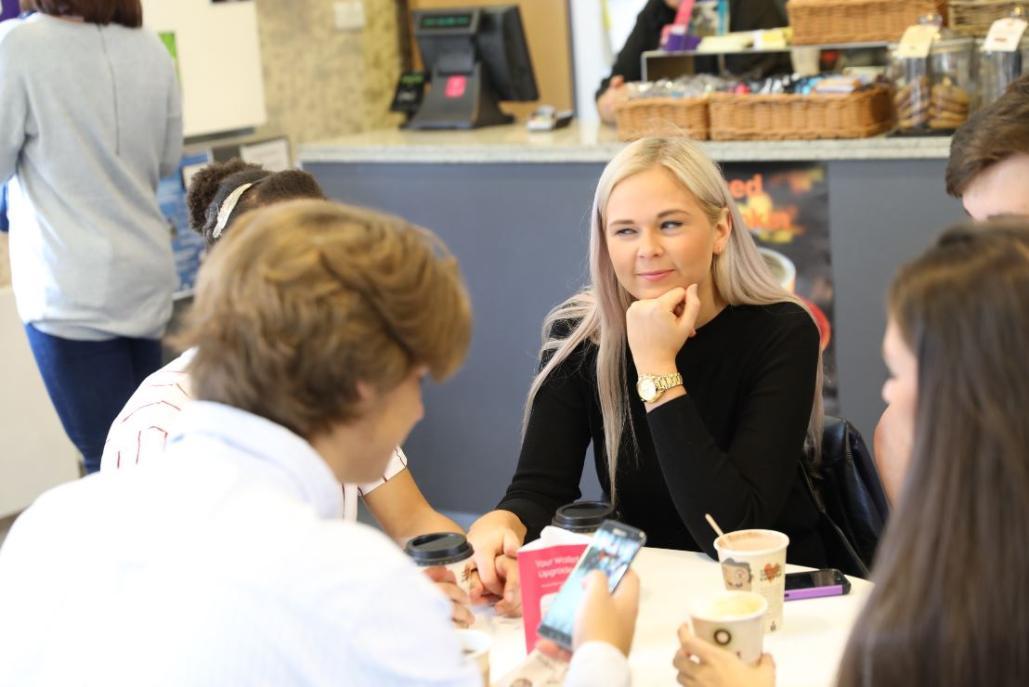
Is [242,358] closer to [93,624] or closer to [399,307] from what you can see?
[399,307]

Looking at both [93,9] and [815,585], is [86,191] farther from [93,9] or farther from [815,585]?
[815,585]

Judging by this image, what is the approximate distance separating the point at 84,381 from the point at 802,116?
1.91m

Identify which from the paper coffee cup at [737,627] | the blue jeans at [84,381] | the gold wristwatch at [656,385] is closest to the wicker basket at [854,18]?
the gold wristwatch at [656,385]

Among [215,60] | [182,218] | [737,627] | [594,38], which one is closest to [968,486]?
[737,627]

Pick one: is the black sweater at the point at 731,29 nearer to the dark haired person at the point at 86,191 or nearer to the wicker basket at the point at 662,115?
the wicker basket at the point at 662,115

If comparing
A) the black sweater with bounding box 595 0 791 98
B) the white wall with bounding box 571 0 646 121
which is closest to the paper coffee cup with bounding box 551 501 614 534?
the black sweater with bounding box 595 0 791 98

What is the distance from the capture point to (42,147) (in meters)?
3.09

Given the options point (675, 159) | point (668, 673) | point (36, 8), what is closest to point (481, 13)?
point (36, 8)

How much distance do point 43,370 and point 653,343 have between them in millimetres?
1833

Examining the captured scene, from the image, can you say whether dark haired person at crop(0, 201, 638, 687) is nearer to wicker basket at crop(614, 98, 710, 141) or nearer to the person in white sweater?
the person in white sweater

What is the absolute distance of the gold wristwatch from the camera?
1988 millimetres

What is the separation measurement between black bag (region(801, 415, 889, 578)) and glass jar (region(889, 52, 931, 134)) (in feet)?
4.93

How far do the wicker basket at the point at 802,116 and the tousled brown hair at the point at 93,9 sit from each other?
1510 millimetres

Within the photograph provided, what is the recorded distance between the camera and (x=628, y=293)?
2215 millimetres
